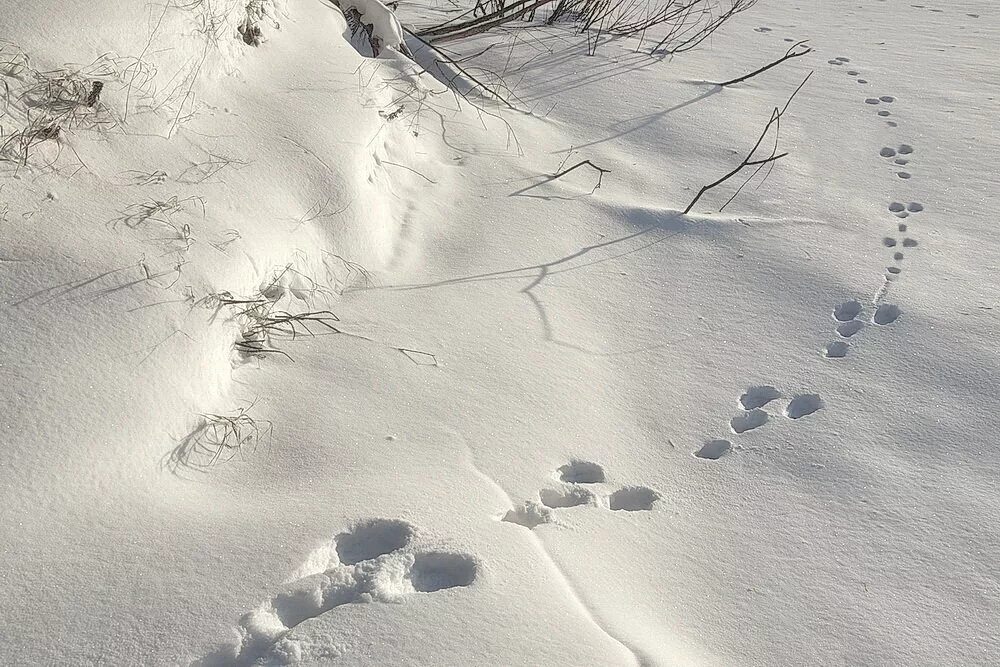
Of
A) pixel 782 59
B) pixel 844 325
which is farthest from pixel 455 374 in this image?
pixel 782 59

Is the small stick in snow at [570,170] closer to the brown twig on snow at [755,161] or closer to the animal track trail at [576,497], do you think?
the brown twig on snow at [755,161]

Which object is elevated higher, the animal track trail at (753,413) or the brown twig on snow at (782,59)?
the brown twig on snow at (782,59)

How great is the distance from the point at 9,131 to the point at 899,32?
419 centimetres

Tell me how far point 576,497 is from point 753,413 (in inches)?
21.8

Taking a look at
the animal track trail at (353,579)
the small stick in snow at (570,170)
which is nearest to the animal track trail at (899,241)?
the small stick in snow at (570,170)

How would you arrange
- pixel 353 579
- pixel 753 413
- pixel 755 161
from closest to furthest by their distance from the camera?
pixel 353 579
pixel 753 413
pixel 755 161

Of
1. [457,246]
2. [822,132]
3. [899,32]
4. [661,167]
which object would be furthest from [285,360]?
[899,32]

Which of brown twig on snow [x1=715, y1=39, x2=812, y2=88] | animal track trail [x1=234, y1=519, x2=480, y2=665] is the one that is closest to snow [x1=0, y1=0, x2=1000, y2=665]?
animal track trail [x1=234, y1=519, x2=480, y2=665]

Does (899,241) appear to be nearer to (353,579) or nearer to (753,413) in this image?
(753,413)

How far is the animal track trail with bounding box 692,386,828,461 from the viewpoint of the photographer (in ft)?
6.64

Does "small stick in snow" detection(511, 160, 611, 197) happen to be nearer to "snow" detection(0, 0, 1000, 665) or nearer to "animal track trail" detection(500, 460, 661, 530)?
"snow" detection(0, 0, 1000, 665)

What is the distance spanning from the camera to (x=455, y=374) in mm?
2154

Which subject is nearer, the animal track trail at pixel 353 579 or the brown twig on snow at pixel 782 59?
the animal track trail at pixel 353 579

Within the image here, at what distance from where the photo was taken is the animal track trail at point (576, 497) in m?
1.78
